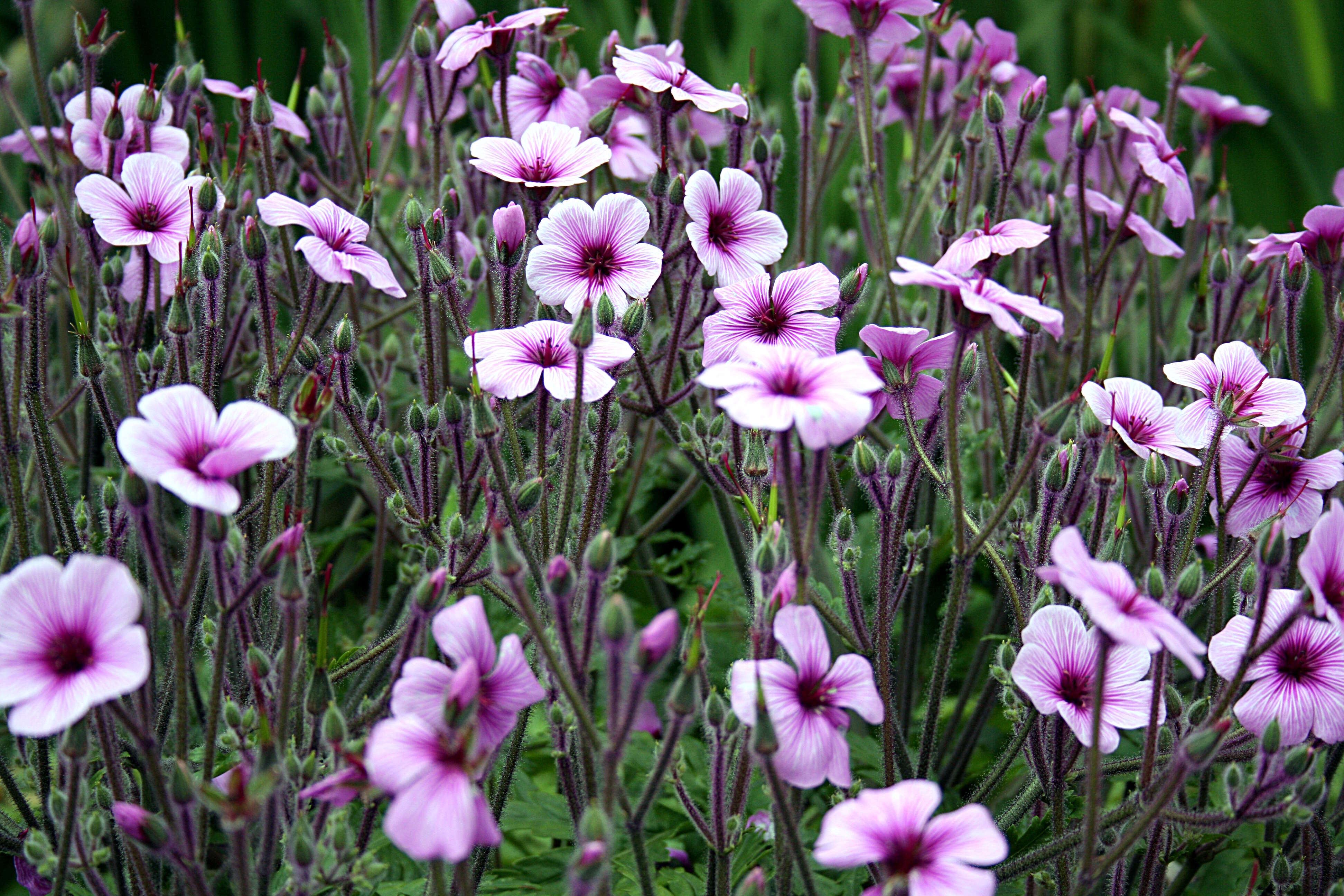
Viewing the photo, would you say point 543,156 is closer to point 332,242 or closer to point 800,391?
point 332,242

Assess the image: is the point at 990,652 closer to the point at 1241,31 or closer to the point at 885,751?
the point at 885,751

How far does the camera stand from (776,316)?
42.2 inches

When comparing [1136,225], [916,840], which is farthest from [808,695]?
[1136,225]

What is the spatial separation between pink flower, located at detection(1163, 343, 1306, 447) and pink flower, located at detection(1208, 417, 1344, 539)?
0.02 meters

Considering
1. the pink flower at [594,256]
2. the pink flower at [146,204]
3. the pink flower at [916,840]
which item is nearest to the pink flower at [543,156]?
the pink flower at [594,256]

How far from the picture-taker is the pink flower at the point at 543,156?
1.12m

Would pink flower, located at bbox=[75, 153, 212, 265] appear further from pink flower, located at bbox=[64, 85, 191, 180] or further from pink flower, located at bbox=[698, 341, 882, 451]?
pink flower, located at bbox=[698, 341, 882, 451]

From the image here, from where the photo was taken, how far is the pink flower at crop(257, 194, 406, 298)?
3.52 feet

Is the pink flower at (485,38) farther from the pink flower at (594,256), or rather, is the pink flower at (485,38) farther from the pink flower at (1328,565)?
the pink flower at (1328,565)

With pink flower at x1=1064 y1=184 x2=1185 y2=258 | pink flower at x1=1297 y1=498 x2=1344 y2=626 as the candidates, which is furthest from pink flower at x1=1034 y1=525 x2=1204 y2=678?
pink flower at x1=1064 y1=184 x2=1185 y2=258

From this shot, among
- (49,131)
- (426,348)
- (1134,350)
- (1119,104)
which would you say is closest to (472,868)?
(426,348)

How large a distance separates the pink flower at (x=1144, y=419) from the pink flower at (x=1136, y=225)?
0.37 meters

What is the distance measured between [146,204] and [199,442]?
510 millimetres

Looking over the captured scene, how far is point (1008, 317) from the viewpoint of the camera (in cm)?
85
